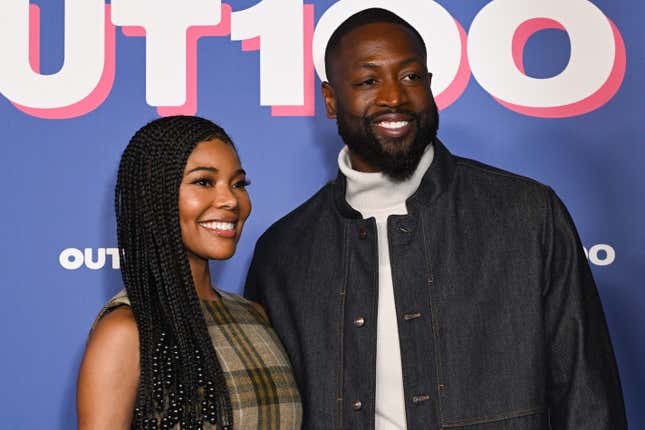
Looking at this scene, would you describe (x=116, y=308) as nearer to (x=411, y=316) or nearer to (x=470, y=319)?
Result: (x=411, y=316)

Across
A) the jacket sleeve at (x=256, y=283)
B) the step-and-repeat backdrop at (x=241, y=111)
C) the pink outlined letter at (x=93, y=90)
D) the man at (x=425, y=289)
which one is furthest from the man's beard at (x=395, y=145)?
the pink outlined letter at (x=93, y=90)

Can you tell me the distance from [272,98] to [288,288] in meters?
0.76

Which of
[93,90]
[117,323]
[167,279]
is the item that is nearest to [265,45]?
[93,90]

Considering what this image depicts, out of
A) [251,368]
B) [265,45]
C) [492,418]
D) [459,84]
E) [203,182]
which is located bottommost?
[492,418]

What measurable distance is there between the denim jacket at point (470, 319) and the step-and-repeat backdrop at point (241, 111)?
615 mm

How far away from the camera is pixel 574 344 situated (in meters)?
2.11

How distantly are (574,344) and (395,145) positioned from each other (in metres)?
0.65

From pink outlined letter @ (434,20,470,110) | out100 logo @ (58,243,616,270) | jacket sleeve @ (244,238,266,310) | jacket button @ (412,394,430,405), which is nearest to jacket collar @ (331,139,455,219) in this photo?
jacket sleeve @ (244,238,266,310)

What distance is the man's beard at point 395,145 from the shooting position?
2.27 metres

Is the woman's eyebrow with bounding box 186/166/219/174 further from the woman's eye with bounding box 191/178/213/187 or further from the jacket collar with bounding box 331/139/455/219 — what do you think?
the jacket collar with bounding box 331/139/455/219

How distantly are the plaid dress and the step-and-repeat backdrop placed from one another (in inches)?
27.9

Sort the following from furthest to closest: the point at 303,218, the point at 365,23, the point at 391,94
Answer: the point at 303,218, the point at 365,23, the point at 391,94

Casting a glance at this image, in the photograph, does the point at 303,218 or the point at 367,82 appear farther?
the point at 303,218

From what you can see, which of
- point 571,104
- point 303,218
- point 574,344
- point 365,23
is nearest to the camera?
point 574,344
